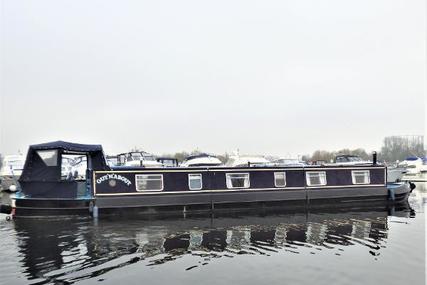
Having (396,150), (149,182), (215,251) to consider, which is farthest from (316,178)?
(396,150)

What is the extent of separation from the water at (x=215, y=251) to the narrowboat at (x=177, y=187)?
1166 mm

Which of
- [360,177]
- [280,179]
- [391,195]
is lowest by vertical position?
[391,195]

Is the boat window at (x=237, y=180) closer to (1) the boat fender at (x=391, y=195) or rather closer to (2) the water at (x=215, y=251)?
(2) the water at (x=215, y=251)

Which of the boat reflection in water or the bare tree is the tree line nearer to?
the bare tree

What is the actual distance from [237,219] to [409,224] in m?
7.33

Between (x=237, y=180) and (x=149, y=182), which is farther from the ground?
(x=149, y=182)

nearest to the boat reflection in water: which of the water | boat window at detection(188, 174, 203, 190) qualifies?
the water

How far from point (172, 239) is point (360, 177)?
14072mm

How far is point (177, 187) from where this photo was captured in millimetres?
20312

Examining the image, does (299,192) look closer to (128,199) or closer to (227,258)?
(128,199)

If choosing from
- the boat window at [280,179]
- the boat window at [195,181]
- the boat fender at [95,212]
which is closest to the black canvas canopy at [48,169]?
the boat fender at [95,212]

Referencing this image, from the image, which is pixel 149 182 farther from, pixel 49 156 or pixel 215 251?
pixel 215 251

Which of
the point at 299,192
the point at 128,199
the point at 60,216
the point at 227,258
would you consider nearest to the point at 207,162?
the point at 299,192

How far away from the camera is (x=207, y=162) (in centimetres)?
2855
